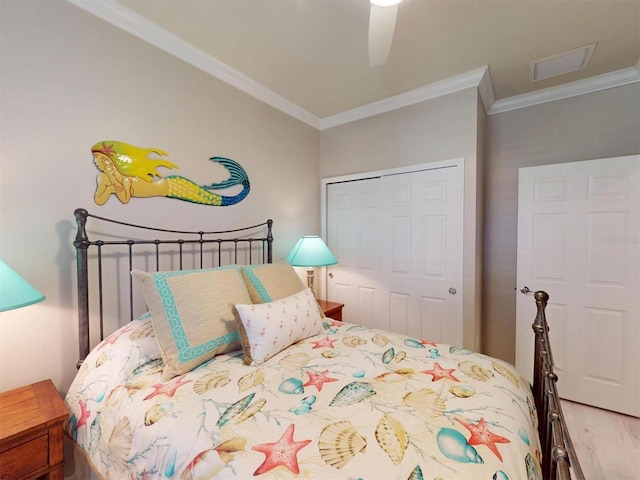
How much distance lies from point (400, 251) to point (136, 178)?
2204 mm

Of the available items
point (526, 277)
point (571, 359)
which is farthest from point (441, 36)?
point (571, 359)

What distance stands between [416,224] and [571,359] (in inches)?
64.8

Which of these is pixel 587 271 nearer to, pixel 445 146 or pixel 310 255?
pixel 445 146

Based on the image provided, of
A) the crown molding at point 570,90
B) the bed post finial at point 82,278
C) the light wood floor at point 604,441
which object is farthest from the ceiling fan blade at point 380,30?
the light wood floor at point 604,441

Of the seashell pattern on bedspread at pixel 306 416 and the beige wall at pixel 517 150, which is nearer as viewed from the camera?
the seashell pattern on bedspread at pixel 306 416

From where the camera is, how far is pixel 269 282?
1801mm

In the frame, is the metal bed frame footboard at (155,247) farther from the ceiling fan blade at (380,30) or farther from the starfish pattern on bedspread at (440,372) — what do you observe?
the starfish pattern on bedspread at (440,372)

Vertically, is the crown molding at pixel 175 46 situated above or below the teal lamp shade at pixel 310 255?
above

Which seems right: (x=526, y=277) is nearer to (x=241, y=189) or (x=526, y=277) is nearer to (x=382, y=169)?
(x=382, y=169)

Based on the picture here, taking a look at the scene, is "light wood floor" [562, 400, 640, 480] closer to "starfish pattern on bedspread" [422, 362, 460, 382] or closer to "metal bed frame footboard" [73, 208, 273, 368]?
"starfish pattern on bedspread" [422, 362, 460, 382]

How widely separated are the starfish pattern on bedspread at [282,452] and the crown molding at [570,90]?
317 cm

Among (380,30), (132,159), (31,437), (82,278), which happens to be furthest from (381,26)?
(31,437)

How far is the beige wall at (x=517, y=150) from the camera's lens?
2.32 m

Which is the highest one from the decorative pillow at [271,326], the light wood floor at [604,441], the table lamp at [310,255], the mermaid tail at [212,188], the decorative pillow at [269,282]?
the mermaid tail at [212,188]
